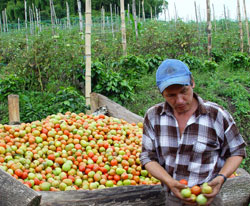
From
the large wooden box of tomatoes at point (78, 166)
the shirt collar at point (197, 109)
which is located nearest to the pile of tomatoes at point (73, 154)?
the large wooden box of tomatoes at point (78, 166)

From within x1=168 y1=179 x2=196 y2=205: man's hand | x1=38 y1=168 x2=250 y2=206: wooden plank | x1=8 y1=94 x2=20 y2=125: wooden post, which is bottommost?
x1=38 y1=168 x2=250 y2=206: wooden plank

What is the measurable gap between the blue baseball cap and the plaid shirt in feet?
0.60

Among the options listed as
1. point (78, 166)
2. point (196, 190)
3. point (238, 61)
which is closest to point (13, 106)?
point (78, 166)

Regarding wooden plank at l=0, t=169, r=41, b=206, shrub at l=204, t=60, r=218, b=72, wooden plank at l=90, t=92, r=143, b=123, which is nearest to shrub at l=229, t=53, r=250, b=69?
shrub at l=204, t=60, r=218, b=72

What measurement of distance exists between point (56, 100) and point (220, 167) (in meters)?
4.47

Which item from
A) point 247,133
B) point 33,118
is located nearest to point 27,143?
point 33,118

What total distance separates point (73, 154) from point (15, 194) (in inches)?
60.8

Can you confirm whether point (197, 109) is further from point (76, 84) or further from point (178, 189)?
A: point (76, 84)

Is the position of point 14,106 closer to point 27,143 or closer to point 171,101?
point 27,143

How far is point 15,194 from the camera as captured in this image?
7.38 ft

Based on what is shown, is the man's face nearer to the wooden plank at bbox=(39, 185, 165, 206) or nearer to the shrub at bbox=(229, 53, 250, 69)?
the wooden plank at bbox=(39, 185, 165, 206)

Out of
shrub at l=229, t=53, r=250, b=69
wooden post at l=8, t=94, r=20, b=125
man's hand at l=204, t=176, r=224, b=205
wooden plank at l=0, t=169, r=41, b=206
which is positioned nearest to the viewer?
man's hand at l=204, t=176, r=224, b=205

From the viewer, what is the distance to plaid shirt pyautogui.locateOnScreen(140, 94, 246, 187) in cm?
182

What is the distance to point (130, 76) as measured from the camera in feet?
25.1
